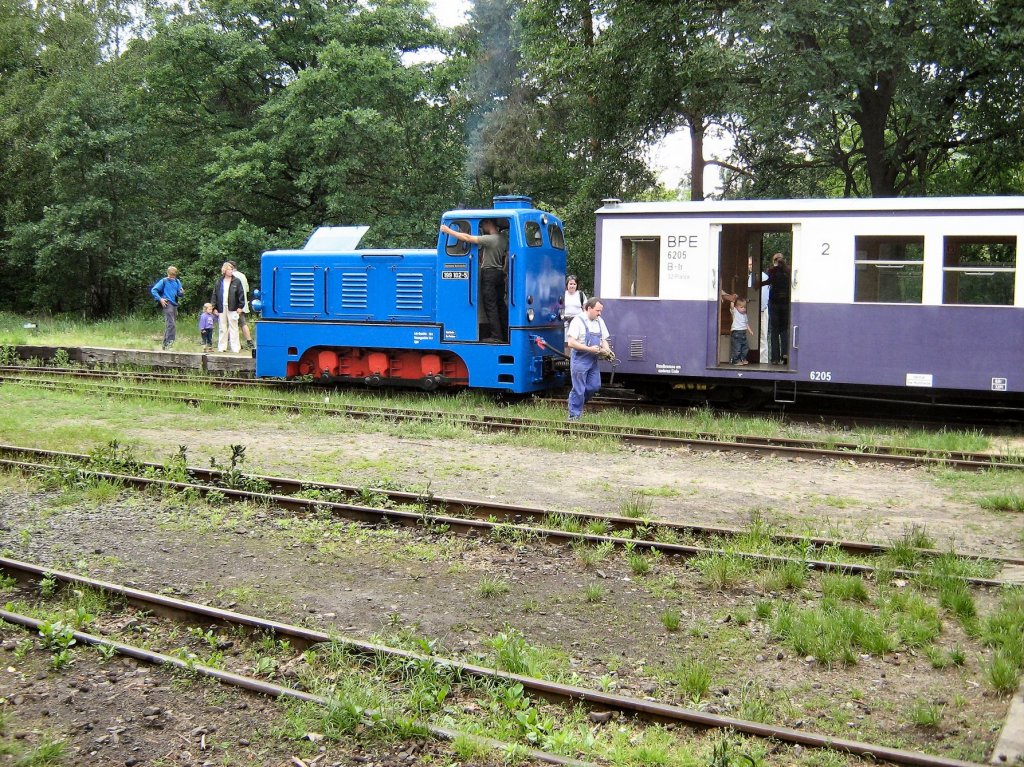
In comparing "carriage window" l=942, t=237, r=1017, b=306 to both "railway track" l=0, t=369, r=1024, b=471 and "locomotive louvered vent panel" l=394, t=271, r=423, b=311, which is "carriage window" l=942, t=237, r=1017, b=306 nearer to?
"railway track" l=0, t=369, r=1024, b=471

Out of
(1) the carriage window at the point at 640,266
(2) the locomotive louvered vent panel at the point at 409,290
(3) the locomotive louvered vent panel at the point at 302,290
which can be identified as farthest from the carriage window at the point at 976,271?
(3) the locomotive louvered vent panel at the point at 302,290

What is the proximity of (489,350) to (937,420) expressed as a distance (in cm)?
676

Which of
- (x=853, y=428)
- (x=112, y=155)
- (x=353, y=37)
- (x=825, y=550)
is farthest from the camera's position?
(x=112, y=155)

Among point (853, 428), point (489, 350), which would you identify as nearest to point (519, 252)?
point (489, 350)

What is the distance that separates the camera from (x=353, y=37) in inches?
1131

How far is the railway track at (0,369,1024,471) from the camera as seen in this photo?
1104cm

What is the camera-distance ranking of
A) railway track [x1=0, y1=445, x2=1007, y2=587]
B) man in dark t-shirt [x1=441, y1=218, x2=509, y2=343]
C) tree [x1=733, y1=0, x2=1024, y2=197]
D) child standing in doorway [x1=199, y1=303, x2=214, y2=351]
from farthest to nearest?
child standing in doorway [x1=199, y1=303, x2=214, y2=351]
tree [x1=733, y1=0, x2=1024, y2=197]
man in dark t-shirt [x1=441, y1=218, x2=509, y2=343]
railway track [x1=0, y1=445, x2=1007, y2=587]

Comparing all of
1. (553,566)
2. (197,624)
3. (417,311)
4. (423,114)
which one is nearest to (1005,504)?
(553,566)

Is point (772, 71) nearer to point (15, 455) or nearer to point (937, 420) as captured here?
point (937, 420)

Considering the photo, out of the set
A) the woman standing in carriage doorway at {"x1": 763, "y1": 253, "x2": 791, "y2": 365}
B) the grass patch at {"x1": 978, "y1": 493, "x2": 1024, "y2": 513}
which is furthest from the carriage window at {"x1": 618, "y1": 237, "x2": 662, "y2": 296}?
the grass patch at {"x1": 978, "y1": 493, "x2": 1024, "y2": 513}

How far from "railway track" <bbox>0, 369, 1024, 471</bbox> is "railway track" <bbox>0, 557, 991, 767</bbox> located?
A: 22.6ft

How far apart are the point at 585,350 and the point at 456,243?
3.18 metres

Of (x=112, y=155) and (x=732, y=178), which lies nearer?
(x=732, y=178)

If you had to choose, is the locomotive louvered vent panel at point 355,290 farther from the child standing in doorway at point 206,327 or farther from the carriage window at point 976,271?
the carriage window at point 976,271
